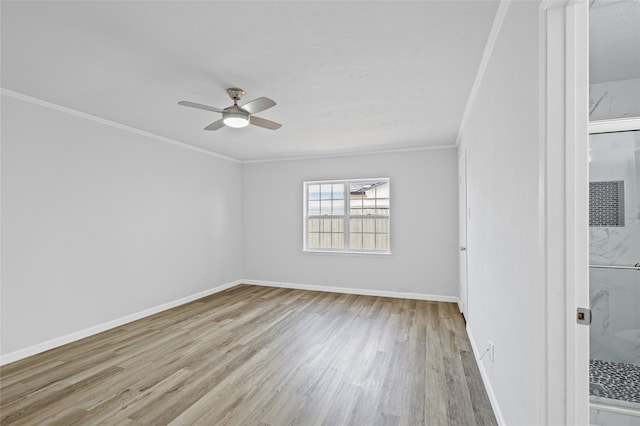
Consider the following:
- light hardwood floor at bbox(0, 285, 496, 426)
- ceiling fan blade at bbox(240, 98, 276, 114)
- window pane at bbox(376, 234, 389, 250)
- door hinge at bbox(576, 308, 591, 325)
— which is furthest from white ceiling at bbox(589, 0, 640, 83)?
window pane at bbox(376, 234, 389, 250)

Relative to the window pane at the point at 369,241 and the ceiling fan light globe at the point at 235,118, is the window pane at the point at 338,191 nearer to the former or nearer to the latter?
the window pane at the point at 369,241

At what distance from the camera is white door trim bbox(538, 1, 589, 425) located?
1079 mm

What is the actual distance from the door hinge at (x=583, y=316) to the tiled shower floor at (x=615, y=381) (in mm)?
1393

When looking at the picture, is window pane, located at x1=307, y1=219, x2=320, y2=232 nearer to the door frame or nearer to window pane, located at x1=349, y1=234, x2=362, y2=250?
window pane, located at x1=349, y1=234, x2=362, y2=250

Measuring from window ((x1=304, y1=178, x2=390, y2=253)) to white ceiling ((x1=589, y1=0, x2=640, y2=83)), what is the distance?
3.08 m

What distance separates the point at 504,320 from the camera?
1747 millimetres

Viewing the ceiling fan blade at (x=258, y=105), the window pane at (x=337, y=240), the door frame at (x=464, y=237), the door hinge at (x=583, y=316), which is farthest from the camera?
the window pane at (x=337, y=240)

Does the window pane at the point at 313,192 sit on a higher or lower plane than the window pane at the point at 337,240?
higher

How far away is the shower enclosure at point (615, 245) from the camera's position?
2322 millimetres

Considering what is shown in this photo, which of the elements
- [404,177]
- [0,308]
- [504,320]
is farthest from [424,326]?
[0,308]

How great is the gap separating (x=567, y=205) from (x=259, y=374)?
8.23ft

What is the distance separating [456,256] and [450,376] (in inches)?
98.4

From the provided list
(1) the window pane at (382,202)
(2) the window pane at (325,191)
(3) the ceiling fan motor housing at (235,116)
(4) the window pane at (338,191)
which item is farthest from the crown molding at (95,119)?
(1) the window pane at (382,202)

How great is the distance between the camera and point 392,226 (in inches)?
196
